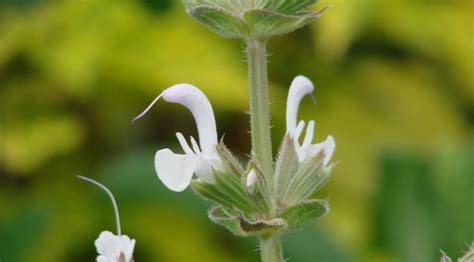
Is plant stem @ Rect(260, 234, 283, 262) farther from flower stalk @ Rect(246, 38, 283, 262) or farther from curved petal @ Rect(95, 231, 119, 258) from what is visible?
curved petal @ Rect(95, 231, 119, 258)

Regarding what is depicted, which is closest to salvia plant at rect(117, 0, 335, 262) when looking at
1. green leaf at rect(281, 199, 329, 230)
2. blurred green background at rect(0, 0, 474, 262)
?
green leaf at rect(281, 199, 329, 230)

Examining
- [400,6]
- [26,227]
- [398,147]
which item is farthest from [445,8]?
[26,227]

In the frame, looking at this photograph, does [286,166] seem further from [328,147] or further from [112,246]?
[112,246]

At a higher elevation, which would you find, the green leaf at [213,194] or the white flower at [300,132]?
the white flower at [300,132]

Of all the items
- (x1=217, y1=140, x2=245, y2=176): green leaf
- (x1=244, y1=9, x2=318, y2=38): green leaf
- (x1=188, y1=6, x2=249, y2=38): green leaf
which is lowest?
(x1=217, y1=140, x2=245, y2=176): green leaf

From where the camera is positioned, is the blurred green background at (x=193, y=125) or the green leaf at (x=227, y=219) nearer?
the green leaf at (x=227, y=219)

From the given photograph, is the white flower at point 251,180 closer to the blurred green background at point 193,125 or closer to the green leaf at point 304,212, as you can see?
the green leaf at point 304,212

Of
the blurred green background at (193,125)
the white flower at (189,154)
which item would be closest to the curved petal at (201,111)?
the white flower at (189,154)

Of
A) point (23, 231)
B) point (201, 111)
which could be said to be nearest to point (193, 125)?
point (23, 231)
